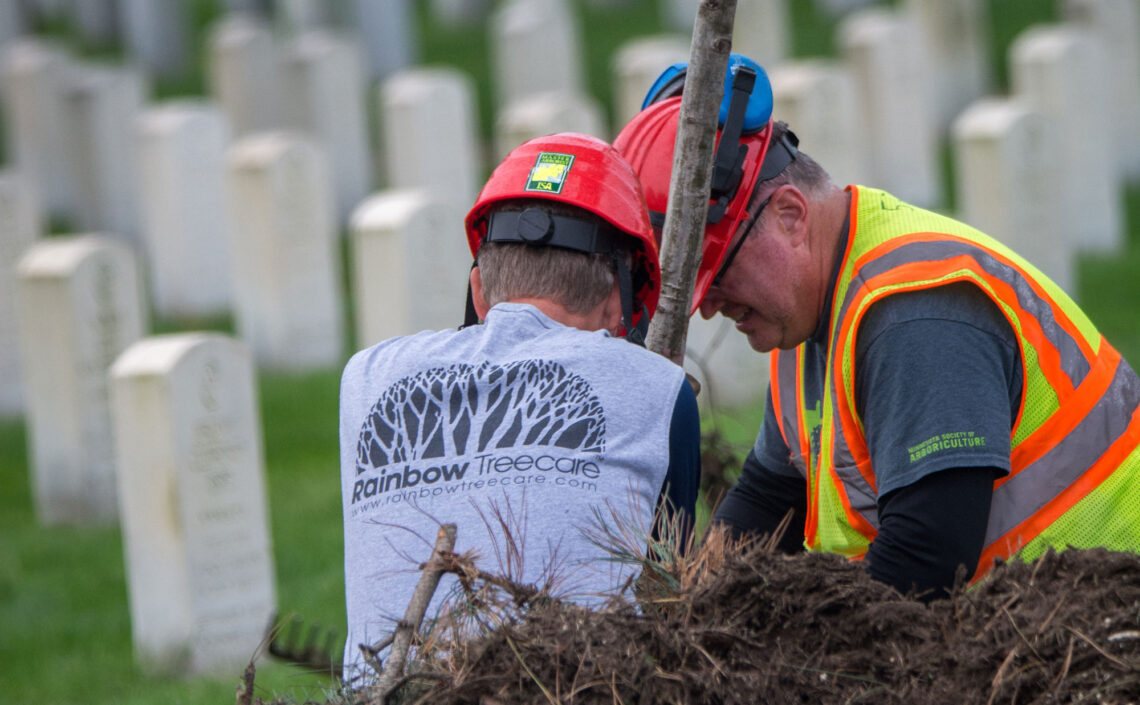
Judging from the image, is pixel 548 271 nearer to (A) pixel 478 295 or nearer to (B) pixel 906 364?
(A) pixel 478 295

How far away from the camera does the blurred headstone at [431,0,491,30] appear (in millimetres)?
23312

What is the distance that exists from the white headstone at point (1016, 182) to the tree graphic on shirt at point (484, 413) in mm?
6476

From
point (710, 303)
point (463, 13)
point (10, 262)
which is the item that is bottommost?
point (10, 262)

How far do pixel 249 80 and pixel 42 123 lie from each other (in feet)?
6.82

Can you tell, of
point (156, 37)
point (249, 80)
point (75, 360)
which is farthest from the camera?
point (156, 37)

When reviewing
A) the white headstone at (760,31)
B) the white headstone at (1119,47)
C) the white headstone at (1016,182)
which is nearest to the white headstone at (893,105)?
the white headstone at (760,31)

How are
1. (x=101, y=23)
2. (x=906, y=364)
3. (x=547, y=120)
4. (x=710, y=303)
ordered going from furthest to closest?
(x=101, y=23) < (x=547, y=120) < (x=710, y=303) < (x=906, y=364)

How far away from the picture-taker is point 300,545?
6250 mm

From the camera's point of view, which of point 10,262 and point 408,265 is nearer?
point 408,265

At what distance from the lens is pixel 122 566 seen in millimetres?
6336

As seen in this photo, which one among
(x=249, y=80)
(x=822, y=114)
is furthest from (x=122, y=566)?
(x=249, y=80)

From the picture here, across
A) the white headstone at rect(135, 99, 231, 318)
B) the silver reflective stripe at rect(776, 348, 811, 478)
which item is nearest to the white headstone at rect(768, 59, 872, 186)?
the white headstone at rect(135, 99, 231, 318)

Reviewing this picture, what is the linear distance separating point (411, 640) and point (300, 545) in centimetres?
460

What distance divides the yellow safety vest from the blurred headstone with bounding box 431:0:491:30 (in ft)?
70.4
